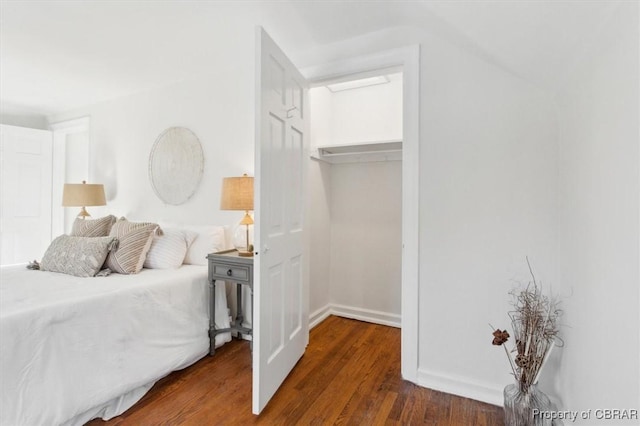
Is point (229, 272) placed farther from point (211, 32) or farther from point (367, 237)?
point (211, 32)

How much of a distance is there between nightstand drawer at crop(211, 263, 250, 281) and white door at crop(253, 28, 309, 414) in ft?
1.10

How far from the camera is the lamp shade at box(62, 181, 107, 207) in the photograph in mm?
3283

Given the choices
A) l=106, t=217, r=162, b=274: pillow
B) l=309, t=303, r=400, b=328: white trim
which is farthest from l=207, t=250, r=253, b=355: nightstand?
l=309, t=303, r=400, b=328: white trim

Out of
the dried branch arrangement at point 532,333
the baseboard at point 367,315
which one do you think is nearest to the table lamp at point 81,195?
the baseboard at point 367,315

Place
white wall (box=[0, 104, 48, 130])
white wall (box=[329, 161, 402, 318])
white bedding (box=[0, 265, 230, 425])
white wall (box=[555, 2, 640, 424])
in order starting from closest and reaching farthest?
white wall (box=[555, 2, 640, 424])
white bedding (box=[0, 265, 230, 425])
white wall (box=[329, 161, 402, 318])
white wall (box=[0, 104, 48, 130])

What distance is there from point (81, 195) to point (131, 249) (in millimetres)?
1608

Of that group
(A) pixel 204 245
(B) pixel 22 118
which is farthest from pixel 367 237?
(B) pixel 22 118

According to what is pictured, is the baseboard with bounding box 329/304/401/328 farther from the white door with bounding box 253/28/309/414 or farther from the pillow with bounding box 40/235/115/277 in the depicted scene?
the pillow with bounding box 40/235/115/277

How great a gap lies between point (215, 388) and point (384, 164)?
2324 millimetres

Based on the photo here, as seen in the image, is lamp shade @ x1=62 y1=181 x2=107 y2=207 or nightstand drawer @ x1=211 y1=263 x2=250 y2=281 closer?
nightstand drawer @ x1=211 y1=263 x2=250 y2=281

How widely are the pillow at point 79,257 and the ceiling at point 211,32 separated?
59.5 inches

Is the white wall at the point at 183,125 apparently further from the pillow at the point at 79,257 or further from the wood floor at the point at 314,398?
the wood floor at the point at 314,398

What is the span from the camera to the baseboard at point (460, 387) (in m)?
1.80

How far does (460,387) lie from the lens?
188 centimetres
